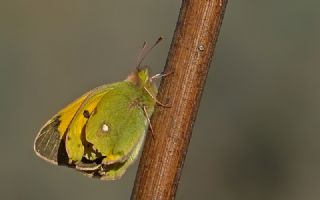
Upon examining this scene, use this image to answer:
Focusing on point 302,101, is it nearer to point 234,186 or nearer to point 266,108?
point 266,108

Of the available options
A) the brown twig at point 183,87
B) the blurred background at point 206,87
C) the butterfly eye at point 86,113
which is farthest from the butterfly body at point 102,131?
the blurred background at point 206,87

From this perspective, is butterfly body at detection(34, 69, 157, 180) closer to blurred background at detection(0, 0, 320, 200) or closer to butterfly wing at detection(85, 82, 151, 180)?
butterfly wing at detection(85, 82, 151, 180)

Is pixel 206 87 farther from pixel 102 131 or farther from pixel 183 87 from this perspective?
pixel 183 87

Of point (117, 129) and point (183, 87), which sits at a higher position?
point (183, 87)

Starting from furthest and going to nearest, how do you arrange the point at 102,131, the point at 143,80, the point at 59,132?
the point at 143,80
the point at 59,132
the point at 102,131

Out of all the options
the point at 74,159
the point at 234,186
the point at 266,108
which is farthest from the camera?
the point at 266,108

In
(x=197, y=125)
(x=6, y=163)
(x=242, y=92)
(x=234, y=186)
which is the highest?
(x=242, y=92)

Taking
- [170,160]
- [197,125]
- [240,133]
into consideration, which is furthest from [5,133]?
[170,160]

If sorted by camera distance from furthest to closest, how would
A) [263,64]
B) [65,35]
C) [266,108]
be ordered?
1. [65,35]
2. [263,64]
3. [266,108]

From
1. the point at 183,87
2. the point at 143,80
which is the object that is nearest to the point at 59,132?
the point at 143,80
